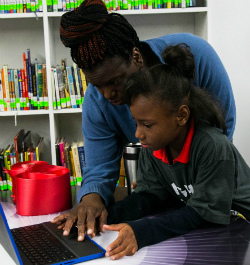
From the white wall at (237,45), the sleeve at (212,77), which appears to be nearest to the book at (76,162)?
the white wall at (237,45)

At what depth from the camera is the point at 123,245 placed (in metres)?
0.87

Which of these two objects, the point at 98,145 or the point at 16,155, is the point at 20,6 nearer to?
the point at 16,155

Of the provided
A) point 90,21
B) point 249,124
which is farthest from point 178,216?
point 249,124

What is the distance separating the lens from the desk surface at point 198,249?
813 millimetres

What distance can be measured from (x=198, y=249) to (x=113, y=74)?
483 mm

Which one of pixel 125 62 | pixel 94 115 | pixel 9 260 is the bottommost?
pixel 9 260

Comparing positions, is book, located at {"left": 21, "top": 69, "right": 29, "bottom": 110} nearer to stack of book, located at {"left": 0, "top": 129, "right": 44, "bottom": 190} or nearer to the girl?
stack of book, located at {"left": 0, "top": 129, "right": 44, "bottom": 190}

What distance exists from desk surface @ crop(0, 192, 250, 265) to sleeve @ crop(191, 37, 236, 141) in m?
0.45

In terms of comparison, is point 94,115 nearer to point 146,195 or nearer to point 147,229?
point 146,195

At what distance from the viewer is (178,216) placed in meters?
0.98

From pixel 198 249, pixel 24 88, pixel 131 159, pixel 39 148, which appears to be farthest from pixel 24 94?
pixel 198 249

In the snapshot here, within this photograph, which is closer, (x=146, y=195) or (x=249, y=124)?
(x=146, y=195)

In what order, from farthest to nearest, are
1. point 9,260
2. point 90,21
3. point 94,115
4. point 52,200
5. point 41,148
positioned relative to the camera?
point 41,148
point 94,115
point 52,200
point 90,21
point 9,260

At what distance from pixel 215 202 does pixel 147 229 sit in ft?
0.60
